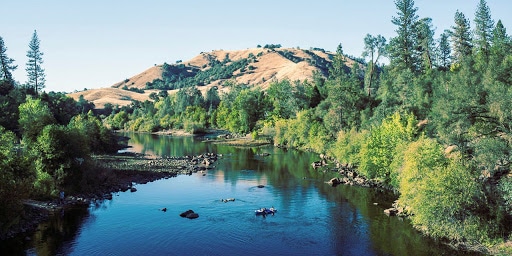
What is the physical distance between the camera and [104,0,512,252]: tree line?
36.2 metres

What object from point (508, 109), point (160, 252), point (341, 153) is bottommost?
point (160, 252)

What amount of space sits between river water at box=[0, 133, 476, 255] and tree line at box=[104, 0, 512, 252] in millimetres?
3757

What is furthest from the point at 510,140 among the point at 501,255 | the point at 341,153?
the point at 341,153

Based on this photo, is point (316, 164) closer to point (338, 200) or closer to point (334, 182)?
point (334, 182)

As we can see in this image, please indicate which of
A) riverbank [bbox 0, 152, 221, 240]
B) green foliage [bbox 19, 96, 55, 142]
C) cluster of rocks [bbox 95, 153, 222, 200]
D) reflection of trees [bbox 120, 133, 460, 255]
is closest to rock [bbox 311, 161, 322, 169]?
reflection of trees [bbox 120, 133, 460, 255]

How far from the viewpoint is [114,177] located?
60.0 metres

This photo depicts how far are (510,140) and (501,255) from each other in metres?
14.4

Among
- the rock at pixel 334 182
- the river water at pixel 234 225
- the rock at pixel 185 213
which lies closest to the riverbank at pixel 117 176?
the river water at pixel 234 225

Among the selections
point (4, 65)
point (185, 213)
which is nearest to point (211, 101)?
point (4, 65)

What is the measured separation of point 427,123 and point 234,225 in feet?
124

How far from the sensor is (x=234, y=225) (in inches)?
1623

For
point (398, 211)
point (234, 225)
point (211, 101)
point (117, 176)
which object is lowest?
point (234, 225)

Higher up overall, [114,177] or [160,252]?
[114,177]

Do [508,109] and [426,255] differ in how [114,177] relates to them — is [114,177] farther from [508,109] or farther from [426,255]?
[508,109]
